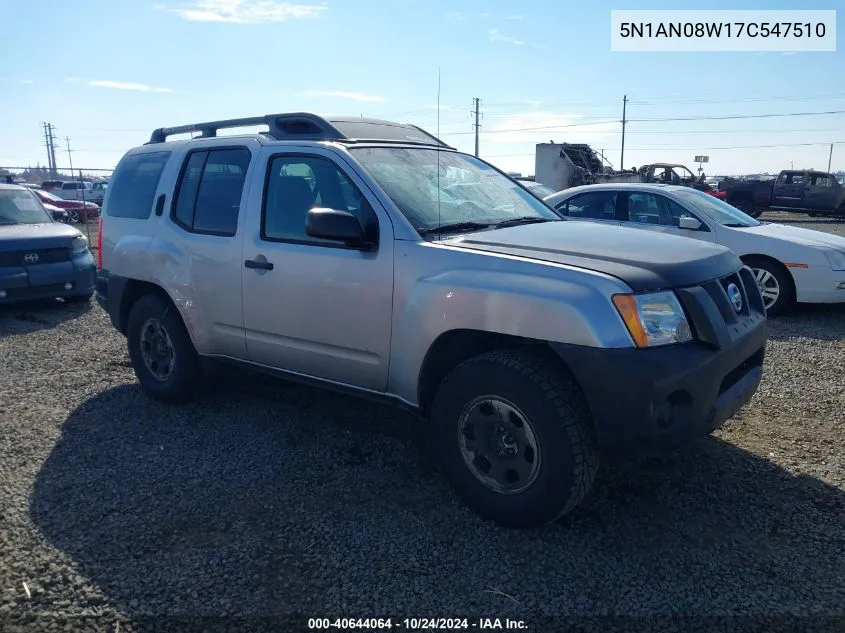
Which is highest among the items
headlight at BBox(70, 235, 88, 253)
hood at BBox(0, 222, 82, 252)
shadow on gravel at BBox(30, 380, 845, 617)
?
hood at BBox(0, 222, 82, 252)

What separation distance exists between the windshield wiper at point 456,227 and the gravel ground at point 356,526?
4.61 ft

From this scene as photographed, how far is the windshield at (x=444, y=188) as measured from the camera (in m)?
3.83

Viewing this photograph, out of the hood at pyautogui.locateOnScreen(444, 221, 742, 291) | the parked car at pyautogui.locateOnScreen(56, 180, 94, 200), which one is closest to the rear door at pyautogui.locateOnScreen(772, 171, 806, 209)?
the hood at pyautogui.locateOnScreen(444, 221, 742, 291)

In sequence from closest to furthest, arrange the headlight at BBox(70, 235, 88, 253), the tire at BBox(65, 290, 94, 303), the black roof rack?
the black roof rack < the headlight at BBox(70, 235, 88, 253) < the tire at BBox(65, 290, 94, 303)

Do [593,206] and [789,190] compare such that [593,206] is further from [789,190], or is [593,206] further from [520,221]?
[789,190]

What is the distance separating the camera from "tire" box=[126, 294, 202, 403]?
4.93 meters

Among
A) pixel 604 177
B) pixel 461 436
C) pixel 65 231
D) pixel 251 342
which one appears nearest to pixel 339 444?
pixel 251 342

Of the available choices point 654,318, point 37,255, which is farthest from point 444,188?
point 37,255

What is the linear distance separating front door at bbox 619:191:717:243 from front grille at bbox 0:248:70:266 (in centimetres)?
722

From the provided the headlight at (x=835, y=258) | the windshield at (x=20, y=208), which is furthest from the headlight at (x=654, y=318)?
the windshield at (x=20, y=208)

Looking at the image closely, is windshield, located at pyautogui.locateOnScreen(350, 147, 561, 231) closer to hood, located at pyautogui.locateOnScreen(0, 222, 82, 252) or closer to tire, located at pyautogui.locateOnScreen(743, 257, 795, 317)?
tire, located at pyautogui.locateOnScreen(743, 257, 795, 317)

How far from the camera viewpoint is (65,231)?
9078 mm

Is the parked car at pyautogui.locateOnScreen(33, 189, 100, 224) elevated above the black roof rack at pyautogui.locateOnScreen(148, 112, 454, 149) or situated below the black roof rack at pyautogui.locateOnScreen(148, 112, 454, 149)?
below

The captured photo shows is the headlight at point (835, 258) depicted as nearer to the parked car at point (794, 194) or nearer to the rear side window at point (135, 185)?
the rear side window at point (135, 185)
